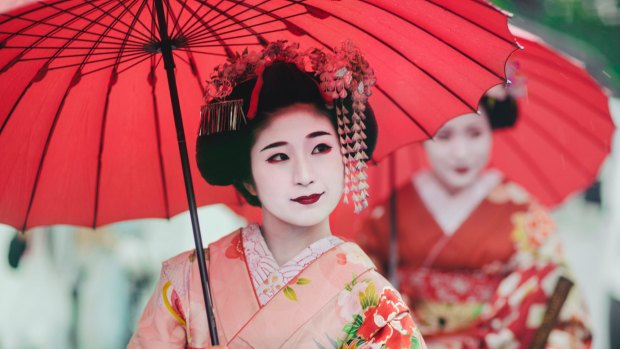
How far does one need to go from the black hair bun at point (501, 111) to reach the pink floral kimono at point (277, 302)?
186cm

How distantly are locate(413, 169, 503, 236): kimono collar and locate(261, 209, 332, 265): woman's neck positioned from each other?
1.99 meters

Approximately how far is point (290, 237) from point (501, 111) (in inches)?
76.9

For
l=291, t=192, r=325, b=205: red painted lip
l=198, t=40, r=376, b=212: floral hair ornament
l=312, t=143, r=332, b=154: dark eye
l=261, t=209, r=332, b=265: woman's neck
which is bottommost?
A: l=261, t=209, r=332, b=265: woman's neck

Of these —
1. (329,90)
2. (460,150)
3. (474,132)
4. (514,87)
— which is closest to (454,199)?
(460,150)

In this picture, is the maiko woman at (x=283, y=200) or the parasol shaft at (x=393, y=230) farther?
the parasol shaft at (x=393, y=230)

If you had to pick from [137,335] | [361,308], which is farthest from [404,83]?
[137,335]

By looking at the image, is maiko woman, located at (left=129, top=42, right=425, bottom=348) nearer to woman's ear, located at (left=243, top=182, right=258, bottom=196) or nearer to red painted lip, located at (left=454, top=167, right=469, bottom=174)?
woman's ear, located at (left=243, top=182, right=258, bottom=196)

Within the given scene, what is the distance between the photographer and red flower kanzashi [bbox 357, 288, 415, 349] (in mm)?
2203

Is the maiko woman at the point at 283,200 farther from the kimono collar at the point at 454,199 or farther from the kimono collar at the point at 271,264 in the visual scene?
the kimono collar at the point at 454,199

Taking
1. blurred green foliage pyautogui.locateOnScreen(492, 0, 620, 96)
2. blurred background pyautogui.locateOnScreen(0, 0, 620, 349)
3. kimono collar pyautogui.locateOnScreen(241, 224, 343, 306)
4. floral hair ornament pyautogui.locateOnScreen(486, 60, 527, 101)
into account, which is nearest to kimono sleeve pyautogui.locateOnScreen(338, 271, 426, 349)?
kimono collar pyautogui.locateOnScreen(241, 224, 343, 306)

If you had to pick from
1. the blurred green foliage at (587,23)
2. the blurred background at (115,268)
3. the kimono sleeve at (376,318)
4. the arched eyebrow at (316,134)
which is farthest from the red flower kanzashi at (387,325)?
the blurred background at (115,268)

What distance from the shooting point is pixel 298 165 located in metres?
2.34

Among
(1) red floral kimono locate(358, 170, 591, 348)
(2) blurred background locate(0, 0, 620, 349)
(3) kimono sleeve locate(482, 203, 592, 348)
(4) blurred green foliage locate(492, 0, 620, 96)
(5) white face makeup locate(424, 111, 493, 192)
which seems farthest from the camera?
(2) blurred background locate(0, 0, 620, 349)

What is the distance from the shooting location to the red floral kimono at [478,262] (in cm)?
398
